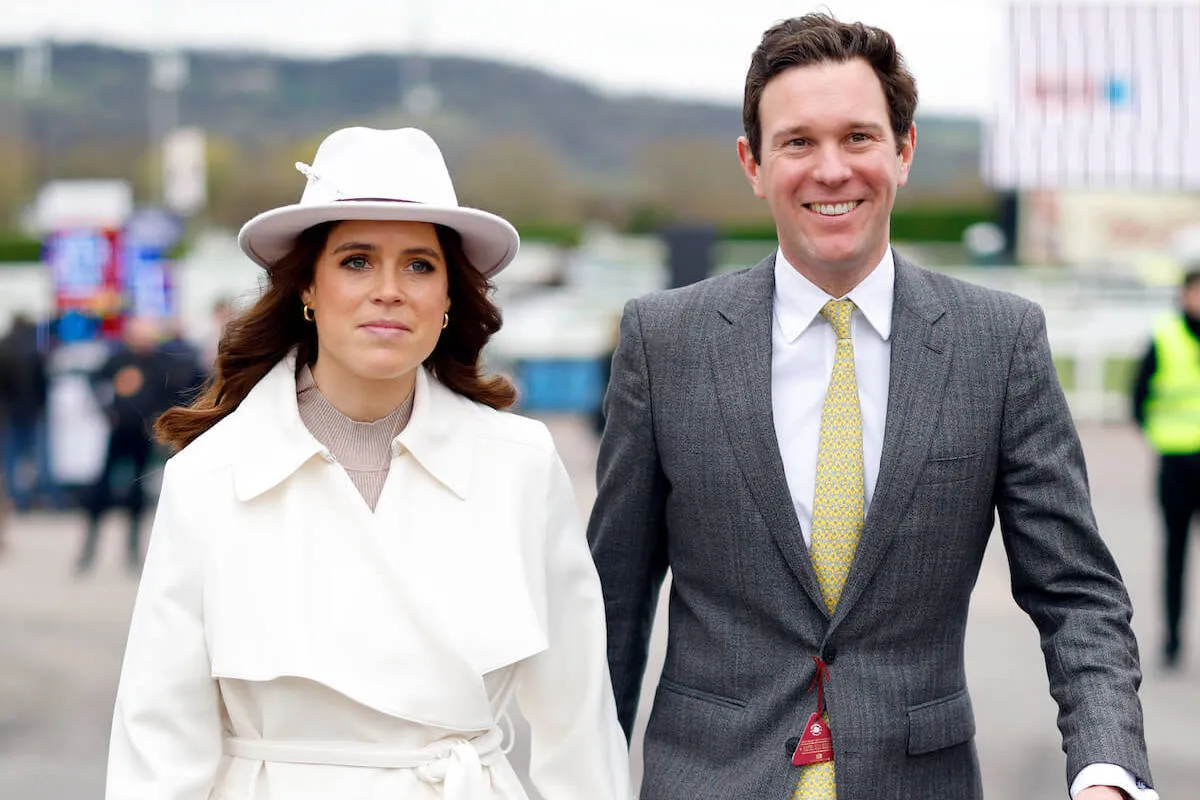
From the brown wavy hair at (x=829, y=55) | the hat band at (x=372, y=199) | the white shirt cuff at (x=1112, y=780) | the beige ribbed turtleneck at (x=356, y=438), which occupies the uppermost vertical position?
the brown wavy hair at (x=829, y=55)

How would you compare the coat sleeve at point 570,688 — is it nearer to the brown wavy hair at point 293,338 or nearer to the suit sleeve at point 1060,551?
the brown wavy hair at point 293,338

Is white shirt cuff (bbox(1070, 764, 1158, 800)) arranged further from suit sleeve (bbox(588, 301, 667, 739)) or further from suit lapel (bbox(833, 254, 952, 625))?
suit sleeve (bbox(588, 301, 667, 739))

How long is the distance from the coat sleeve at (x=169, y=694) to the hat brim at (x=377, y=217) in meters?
0.47

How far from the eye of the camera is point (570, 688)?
258 centimetres

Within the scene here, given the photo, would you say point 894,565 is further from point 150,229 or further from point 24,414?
point 150,229

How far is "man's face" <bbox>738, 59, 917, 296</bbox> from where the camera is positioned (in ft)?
8.13

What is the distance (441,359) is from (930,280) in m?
0.83

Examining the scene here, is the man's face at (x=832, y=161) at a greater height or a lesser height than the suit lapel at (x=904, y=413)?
greater

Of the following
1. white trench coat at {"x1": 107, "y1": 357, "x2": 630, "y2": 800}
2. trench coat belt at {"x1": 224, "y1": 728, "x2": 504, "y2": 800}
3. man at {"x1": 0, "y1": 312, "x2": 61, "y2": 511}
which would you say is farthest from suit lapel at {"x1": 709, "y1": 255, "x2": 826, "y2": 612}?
man at {"x1": 0, "y1": 312, "x2": 61, "y2": 511}

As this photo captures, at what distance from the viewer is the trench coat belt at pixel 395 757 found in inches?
93.0

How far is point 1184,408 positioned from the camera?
7203 mm

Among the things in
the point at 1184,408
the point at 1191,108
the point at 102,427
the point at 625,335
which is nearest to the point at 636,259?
the point at 1191,108

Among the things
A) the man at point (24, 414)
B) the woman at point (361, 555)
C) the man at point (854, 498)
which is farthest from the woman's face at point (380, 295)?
the man at point (24, 414)

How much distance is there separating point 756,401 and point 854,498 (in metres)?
0.22
